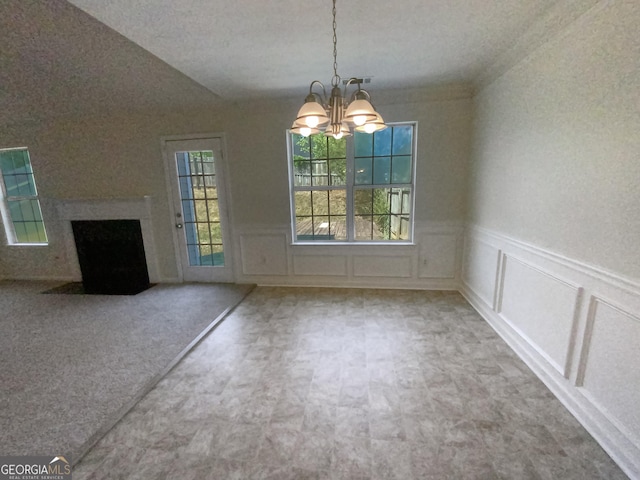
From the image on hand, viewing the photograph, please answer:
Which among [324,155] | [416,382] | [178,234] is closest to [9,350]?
[178,234]

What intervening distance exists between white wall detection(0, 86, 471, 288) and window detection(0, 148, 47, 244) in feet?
0.92

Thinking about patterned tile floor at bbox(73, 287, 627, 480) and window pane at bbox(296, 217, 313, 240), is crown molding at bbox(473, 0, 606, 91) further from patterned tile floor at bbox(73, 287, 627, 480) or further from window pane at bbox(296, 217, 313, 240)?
window pane at bbox(296, 217, 313, 240)

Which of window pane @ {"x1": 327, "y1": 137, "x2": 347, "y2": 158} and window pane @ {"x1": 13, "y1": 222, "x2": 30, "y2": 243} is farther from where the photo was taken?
window pane @ {"x1": 13, "y1": 222, "x2": 30, "y2": 243}

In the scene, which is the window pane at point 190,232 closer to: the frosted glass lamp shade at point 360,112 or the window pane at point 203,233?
the window pane at point 203,233

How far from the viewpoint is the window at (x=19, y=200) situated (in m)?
4.37

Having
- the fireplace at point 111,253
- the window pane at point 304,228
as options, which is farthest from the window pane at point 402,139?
the fireplace at point 111,253

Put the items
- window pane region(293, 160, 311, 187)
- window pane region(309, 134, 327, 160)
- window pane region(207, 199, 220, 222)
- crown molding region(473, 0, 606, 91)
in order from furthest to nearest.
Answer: window pane region(207, 199, 220, 222) → window pane region(293, 160, 311, 187) → window pane region(309, 134, 327, 160) → crown molding region(473, 0, 606, 91)

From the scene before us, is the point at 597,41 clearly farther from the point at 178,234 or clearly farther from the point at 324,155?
the point at 178,234

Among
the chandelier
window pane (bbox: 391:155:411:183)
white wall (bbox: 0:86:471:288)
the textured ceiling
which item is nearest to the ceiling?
the textured ceiling

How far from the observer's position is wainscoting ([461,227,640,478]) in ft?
4.66

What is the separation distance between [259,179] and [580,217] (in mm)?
3341

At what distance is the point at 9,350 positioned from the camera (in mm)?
2518

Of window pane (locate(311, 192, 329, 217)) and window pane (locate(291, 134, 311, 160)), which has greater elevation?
window pane (locate(291, 134, 311, 160))

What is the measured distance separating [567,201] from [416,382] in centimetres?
162
